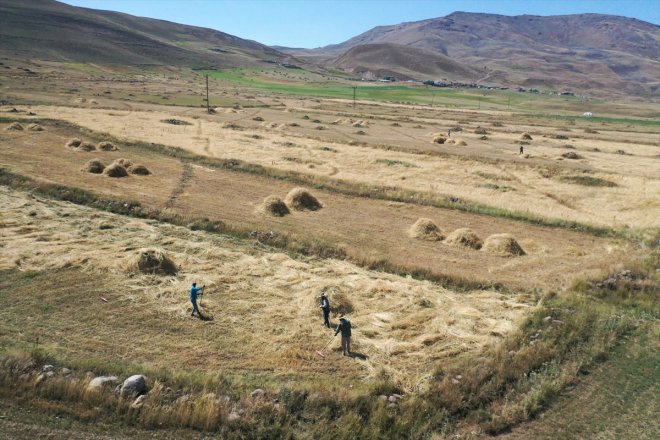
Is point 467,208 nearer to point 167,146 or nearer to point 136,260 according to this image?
point 136,260

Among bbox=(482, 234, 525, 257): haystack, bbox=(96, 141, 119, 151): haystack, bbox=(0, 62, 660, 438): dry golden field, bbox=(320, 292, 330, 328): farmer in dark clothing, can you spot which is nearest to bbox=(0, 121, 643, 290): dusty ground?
bbox=(0, 62, 660, 438): dry golden field

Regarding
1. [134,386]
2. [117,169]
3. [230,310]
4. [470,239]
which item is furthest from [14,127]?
[134,386]

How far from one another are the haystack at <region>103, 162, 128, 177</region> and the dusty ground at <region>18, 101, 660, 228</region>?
13.1 metres

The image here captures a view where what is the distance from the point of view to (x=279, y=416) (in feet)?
40.6

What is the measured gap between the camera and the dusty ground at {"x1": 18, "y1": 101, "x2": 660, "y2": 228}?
40906mm

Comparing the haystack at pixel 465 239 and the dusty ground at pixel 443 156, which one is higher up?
the dusty ground at pixel 443 156

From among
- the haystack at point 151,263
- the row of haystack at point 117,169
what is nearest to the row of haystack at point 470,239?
the haystack at point 151,263

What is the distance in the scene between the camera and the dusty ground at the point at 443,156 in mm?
40906

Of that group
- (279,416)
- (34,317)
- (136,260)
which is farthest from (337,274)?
(34,317)

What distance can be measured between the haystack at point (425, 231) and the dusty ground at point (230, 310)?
7.03m

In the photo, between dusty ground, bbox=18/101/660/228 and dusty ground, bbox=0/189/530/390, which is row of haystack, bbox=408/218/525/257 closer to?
dusty ground, bbox=0/189/530/390

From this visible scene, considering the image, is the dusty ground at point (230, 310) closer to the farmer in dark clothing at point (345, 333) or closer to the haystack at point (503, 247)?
the farmer in dark clothing at point (345, 333)

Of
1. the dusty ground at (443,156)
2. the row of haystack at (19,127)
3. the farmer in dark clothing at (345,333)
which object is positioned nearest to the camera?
the farmer in dark clothing at (345,333)

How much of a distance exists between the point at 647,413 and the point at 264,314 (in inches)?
523
